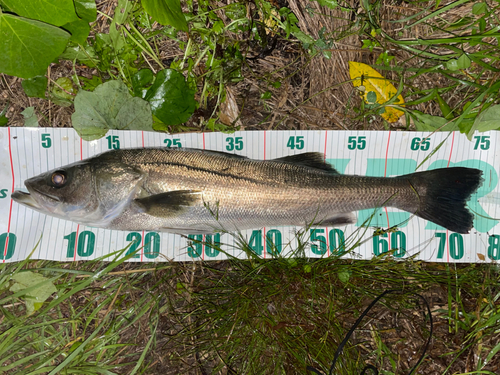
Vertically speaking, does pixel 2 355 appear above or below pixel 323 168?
below

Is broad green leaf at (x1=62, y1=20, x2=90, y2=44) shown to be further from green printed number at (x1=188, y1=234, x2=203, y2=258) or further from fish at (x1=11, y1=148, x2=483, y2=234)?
green printed number at (x1=188, y1=234, x2=203, y2=258)

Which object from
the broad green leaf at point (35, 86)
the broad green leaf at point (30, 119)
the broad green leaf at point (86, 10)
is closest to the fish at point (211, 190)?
the broad green leaf at point (30, 119)

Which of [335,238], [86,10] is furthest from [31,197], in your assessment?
[335,238]

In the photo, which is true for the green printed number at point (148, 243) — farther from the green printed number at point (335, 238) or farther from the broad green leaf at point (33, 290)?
the green printed number at point (335, 238)

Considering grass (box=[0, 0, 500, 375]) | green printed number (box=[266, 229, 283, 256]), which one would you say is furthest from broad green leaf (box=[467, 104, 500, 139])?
green printed number (box=[266, 229, 283, 256])

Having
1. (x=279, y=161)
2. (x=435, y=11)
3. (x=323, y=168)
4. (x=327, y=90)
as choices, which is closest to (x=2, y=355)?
(x=279, y=161)

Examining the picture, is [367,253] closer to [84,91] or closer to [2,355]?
[84,91]
